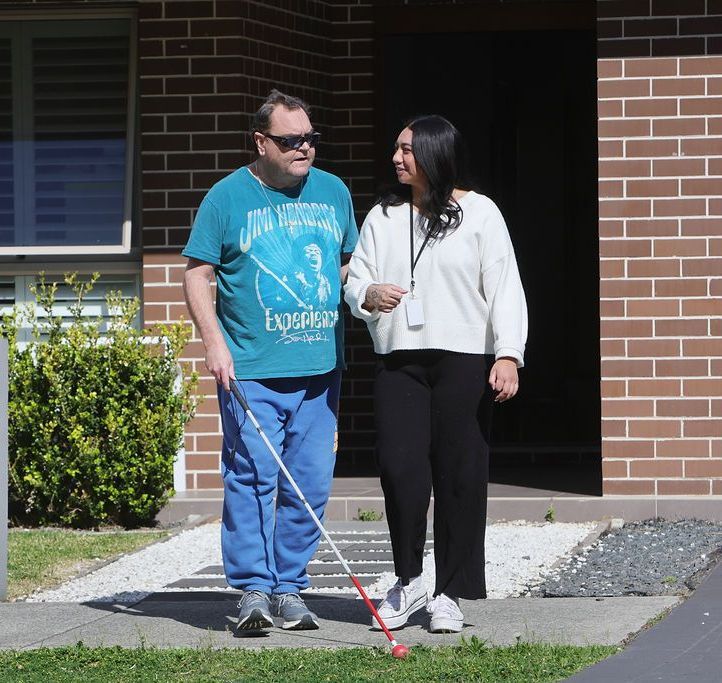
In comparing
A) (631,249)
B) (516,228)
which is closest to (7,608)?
(631,249)

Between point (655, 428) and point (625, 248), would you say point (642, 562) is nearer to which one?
point (655, 428)

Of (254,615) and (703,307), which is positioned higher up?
(703,307)

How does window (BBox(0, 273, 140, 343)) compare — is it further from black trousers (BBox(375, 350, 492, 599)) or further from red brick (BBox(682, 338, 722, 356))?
black trousers (BBox(375, 350, 492, 599))

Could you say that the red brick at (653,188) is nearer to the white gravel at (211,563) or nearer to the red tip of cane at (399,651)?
the white gravel at (211,563)

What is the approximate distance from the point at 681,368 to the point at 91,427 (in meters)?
3.27

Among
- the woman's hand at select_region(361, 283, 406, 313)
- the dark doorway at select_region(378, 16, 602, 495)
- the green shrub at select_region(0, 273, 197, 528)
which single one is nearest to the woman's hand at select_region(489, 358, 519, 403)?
the woman's hand at select_region(361, 283, 406, 313)

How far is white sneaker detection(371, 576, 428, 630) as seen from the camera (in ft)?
18.6

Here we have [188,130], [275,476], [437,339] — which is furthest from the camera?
[188,130]

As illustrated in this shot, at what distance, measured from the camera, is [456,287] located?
18.2 feet

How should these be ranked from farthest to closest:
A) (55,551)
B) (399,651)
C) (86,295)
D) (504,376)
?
1. (86,295)
2. (55,551)
3. (504,376)
4. (399,651)

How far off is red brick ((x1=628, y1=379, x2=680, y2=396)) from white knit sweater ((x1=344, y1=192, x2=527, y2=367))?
3.36m

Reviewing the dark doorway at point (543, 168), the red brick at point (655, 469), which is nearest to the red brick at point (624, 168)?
the red brick at point (655, 469)

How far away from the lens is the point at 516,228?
13367mm
